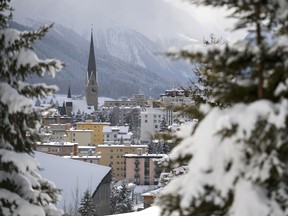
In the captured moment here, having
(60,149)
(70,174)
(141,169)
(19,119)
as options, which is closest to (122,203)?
(70,174)

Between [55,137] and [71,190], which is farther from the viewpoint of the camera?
[55,137]

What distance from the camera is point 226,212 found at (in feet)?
16.9

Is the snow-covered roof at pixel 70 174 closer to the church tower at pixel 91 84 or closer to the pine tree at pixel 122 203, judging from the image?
the pine tree at pixel 122 203

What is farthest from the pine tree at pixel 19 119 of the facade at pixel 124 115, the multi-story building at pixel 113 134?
the facade at pixel 124 115

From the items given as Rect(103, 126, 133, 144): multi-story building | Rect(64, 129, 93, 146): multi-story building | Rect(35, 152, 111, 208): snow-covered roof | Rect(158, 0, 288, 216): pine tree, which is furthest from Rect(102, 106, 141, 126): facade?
Rect(158, 0, 288, 216): pine tree

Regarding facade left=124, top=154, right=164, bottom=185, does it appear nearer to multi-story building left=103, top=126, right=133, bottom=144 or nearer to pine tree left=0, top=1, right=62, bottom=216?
multi-story building left=103, top=126, right=133, bottom=144

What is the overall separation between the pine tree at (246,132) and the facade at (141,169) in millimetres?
84160

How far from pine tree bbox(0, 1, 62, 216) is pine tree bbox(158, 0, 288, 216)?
2.64 m

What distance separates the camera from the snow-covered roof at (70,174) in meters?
52.5

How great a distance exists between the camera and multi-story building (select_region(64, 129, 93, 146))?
410ft

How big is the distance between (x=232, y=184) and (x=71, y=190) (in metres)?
45.7

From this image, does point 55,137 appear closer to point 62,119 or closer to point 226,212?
point 62,119

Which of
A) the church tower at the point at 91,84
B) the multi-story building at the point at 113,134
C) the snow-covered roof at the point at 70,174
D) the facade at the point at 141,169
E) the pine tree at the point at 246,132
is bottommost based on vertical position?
the facade at the point at 141,169

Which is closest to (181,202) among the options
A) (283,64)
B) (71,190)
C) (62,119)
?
(283,64)
